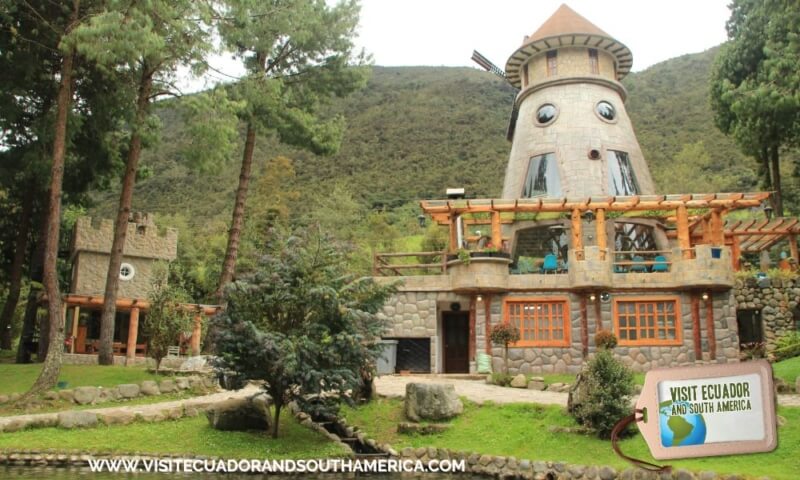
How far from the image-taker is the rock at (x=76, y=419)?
478 inches

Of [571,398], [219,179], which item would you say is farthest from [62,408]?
[219,179]

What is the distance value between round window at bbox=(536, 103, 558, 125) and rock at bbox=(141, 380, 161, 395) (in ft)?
48.2

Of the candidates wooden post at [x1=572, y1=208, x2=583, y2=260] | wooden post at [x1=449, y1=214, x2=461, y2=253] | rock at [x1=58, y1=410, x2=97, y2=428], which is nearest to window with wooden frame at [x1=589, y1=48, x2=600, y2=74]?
wooden post at [x1=572, y1=208, x2=583, y2=260]

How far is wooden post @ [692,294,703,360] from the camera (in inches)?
689

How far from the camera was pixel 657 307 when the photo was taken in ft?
59.0

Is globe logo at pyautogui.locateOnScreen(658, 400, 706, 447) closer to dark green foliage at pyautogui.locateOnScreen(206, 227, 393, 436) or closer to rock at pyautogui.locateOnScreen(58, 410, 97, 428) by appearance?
dark green foliage at pyautogui.locateOnScreen(206, 227, 393, 436)

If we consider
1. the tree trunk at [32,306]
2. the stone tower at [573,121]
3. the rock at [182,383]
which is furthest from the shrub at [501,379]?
the tree trunk at [32,306]

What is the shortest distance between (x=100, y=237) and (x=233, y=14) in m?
11.2

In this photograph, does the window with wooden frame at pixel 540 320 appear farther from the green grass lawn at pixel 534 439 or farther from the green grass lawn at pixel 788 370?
the green grass lawn at pixel 534 439

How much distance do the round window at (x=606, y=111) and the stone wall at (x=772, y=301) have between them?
6998 millimetres

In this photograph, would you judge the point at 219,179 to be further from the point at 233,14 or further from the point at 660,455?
the point at 660,455

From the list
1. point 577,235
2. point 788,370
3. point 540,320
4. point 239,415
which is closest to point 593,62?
point 577,235

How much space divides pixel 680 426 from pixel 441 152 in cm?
5913

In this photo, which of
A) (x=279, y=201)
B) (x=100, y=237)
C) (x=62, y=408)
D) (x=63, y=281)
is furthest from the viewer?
(x=279, y=201)
